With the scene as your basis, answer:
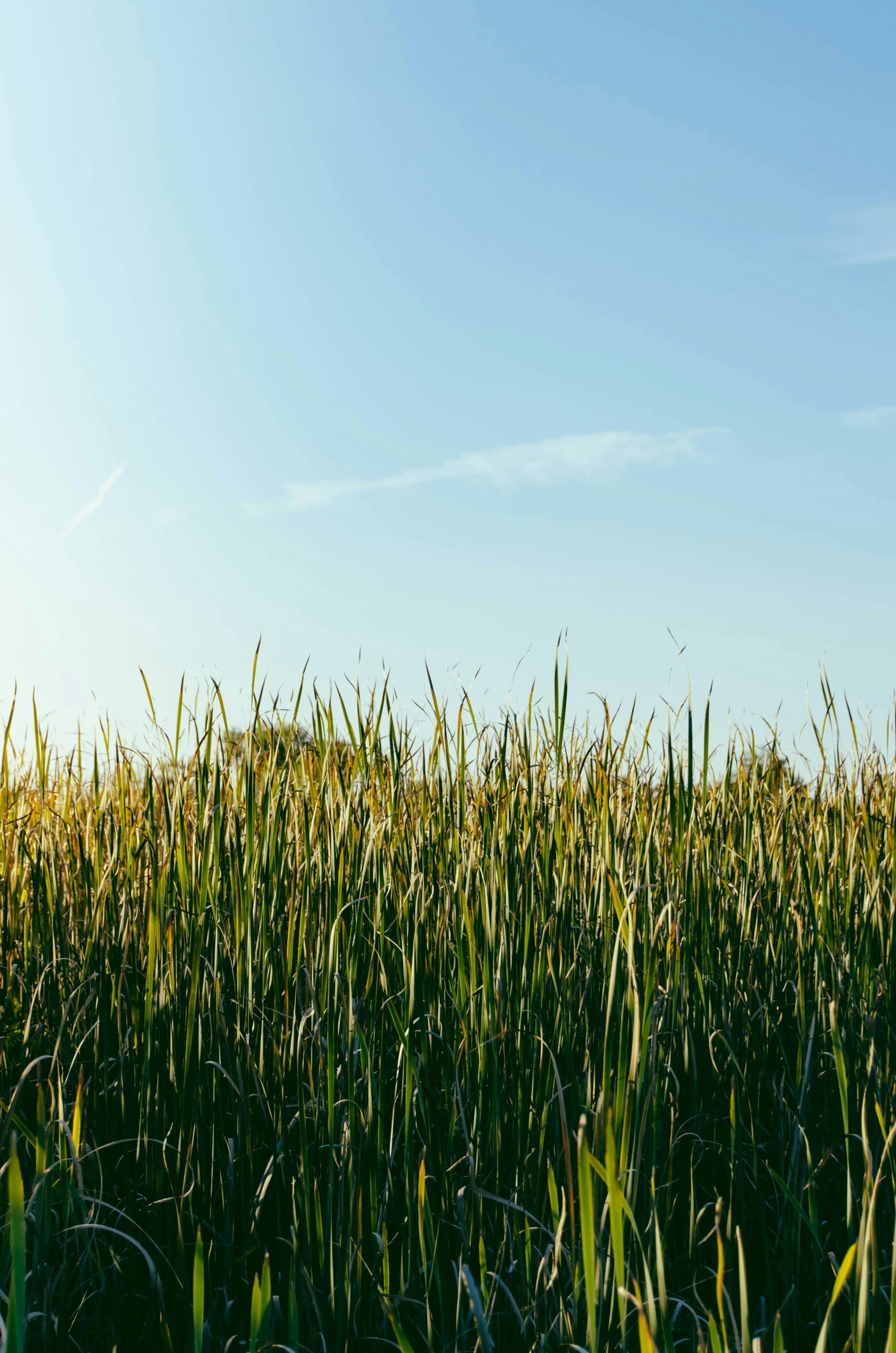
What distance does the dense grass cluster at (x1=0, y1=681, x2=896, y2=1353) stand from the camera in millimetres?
1572

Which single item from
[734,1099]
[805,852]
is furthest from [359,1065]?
[805,852]

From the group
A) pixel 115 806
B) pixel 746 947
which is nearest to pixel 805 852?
pixel 746 947

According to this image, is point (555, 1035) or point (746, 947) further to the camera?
point (746, 947)

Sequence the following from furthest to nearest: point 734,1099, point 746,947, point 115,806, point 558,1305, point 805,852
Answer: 1. point 115,806
2. point 805,852
3. point 746,947
4. point 734,1099
5. point 558,1305

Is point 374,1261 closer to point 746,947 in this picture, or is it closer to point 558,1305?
point 558,1305

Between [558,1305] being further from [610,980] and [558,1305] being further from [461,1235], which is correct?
[610,980]

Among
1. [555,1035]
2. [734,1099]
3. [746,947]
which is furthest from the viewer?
[746,947]

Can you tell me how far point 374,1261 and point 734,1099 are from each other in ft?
2.43

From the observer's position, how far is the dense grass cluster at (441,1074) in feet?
5.16

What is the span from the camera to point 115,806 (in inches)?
140

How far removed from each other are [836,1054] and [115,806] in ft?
8.97

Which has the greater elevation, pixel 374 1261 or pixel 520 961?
pixel 520 961

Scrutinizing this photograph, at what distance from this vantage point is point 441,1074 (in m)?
2.08


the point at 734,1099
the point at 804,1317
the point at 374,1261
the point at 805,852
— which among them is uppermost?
the point at 805,852
